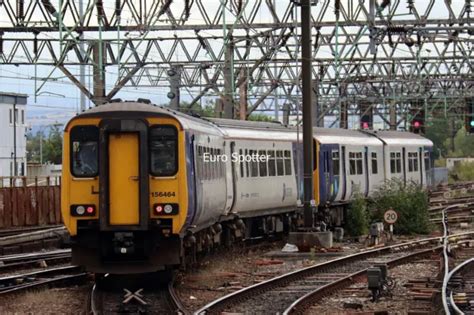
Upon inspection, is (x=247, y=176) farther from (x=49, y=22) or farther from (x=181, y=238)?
(x=49, y=22)

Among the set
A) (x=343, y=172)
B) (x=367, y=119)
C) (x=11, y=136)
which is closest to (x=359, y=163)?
(x=343, y=172)

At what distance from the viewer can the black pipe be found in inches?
931

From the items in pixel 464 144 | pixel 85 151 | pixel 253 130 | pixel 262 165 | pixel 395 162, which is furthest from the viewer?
pixel 464 144

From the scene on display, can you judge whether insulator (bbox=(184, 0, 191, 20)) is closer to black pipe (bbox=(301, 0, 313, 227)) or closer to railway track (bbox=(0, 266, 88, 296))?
black pipe (bbox=(301, 0, 313, 227))

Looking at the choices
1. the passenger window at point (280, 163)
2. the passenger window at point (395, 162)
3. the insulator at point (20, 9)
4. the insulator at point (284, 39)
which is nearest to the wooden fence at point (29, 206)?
the insulator at point (20, 9)

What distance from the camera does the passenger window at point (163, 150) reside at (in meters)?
16.2

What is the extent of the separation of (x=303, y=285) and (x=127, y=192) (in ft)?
11.9

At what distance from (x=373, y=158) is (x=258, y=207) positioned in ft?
34.6

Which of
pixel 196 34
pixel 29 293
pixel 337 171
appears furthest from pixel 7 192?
pixel 29 293

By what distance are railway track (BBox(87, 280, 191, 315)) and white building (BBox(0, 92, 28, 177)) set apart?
145 ft

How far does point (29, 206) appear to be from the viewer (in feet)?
120

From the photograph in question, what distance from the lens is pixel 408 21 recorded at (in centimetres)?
3105

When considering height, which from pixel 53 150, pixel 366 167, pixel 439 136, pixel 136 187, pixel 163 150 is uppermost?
pixel 439 136

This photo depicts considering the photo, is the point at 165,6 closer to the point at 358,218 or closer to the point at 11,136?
the point at 358,218
